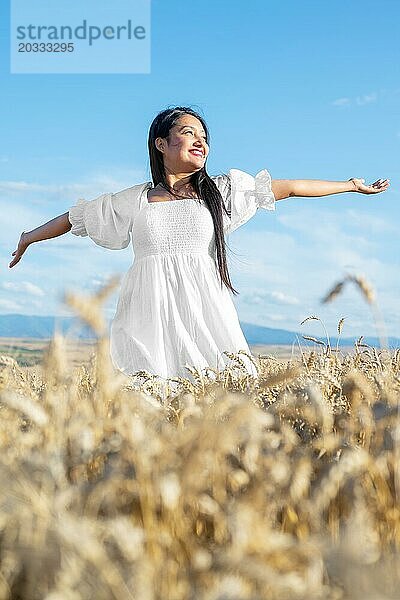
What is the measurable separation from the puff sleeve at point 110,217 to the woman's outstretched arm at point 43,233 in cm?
8

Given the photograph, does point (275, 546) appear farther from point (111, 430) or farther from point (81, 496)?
point (111, 430)

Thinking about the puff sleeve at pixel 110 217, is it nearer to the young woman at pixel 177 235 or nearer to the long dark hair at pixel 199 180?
the young woman at pixel 177 235

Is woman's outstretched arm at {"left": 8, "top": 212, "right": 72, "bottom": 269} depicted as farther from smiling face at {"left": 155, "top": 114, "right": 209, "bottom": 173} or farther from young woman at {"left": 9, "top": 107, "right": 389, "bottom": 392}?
smiling face at {"left": 155, "top": 114, "right": 209, "bottom": 173}

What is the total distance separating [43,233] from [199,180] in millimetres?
1190

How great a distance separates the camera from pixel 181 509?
4.36ft

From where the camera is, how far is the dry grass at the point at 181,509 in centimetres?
104

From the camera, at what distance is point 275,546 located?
3.58ft

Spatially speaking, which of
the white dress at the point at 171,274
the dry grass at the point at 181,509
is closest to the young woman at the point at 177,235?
the white dress at the point at 171,274

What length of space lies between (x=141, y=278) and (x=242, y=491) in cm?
377

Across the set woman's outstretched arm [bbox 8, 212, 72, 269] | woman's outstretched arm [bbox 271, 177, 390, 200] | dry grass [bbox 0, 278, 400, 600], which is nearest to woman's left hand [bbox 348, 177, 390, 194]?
woman's outstretched arm [bbox 271, 177, 390, 200]

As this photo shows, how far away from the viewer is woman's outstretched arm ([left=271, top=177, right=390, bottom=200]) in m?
5.55

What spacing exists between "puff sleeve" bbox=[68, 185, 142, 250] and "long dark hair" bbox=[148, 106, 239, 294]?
0.23 m

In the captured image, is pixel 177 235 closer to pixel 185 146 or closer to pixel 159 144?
pixel 185 146

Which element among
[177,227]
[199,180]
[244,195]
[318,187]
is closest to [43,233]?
[177,227]
